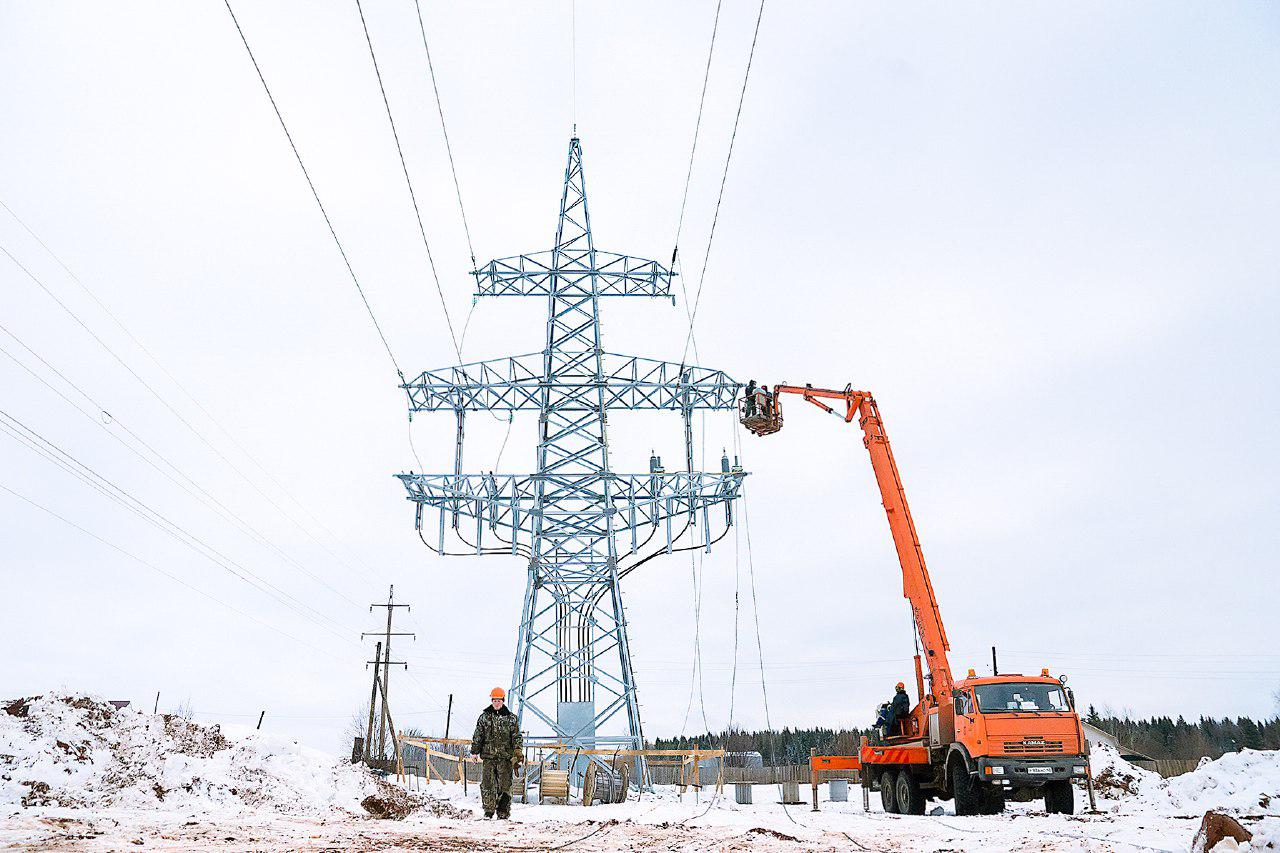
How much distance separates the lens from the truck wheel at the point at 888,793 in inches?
725

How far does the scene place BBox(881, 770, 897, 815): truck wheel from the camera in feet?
60.4

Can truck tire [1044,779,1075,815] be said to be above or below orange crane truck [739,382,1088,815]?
below

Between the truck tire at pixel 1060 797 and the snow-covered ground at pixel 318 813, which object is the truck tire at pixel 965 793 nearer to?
the snow-covered ground at pixel 318 813

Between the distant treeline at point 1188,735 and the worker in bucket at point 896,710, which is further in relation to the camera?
the distant treeline at point 1188,735

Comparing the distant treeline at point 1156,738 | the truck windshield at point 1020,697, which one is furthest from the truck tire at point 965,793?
the distant treeline at point 1156,738

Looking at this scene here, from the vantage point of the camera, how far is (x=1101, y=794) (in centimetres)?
2175

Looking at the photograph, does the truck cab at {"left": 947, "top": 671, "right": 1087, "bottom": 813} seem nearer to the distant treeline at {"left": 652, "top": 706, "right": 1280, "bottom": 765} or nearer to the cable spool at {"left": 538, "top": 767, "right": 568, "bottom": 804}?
the cable spool at {"left": 538, "top": 767, "right": 568, "bottom": 804}

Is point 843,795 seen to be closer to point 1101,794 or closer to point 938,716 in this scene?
point 1101,794

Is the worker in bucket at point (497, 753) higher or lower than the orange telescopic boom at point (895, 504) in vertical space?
lower

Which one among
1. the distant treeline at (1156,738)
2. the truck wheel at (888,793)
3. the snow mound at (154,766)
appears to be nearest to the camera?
the snow mound at (154,766)

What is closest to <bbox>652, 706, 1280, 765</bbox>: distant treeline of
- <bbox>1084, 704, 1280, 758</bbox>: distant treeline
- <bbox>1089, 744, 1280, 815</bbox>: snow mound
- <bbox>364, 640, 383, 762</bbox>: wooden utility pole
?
<bbox>1084, 704, 1280, 758</bbox>: distant treeline

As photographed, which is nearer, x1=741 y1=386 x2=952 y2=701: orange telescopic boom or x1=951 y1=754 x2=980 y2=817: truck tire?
x1=951 y1=754 x2=980 y2=817: truck tire

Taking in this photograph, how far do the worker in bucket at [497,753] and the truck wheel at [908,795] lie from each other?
24.8ft

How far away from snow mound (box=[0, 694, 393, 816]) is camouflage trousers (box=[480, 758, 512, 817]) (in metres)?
1.75
